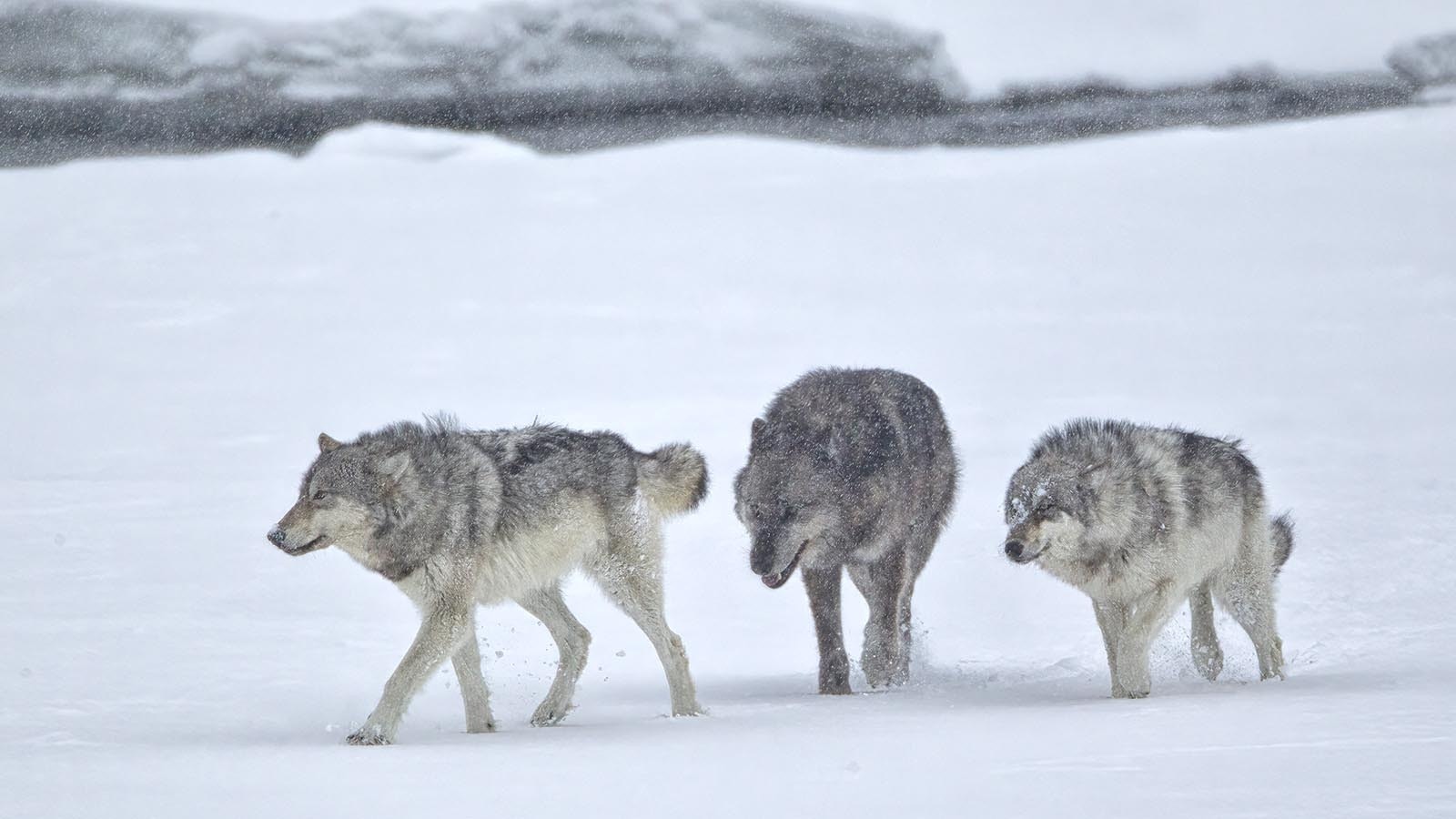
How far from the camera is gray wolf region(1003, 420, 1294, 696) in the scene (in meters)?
6.21

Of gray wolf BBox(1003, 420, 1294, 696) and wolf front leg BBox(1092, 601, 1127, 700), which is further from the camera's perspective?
wolf front leg BBox(1092, 601, 1127, 700)

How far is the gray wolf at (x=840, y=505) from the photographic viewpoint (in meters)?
7.10

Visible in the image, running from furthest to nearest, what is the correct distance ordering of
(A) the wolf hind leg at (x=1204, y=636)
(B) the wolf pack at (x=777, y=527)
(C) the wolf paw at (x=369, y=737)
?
1. (A) the wolf hind leg at (x=1204, y=636)
2. (B) the wolf pack at (x=777, y=527)
3. (C) the wolf paw at (x=369, y=737)

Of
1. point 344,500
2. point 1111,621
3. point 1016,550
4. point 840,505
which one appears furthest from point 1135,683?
point 344,500

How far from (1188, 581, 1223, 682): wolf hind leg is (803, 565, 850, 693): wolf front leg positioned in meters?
1.73

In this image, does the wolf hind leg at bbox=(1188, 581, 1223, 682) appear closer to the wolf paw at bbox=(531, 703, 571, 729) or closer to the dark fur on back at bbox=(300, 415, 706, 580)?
the dark fur on back at bbox=(300, 415, 706, 580)

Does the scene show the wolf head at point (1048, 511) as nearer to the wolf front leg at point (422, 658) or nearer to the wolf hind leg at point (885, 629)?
the wolf hind leg at point (885, 629)

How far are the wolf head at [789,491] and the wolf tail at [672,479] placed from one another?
408mm

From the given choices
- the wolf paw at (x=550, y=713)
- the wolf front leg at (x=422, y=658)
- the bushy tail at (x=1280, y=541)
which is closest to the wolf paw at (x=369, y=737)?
the wolf front leg at (x=422, y=658)

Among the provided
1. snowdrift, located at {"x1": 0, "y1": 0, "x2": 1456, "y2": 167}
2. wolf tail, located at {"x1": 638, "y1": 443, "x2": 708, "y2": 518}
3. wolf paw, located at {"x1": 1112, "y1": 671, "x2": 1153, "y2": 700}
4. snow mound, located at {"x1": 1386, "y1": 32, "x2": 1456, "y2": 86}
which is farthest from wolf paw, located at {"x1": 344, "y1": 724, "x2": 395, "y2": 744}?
snow mound, located at {"x1": 1386, "y1": 32, "x2": 1456, "y2": 86}

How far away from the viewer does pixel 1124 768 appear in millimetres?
4020

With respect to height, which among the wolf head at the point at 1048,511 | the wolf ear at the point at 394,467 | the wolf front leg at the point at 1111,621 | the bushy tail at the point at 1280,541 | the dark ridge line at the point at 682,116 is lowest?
the wolf front leg at the point at 1111,621

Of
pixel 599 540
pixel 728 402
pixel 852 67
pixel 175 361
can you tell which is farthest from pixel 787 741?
pixel 852 67

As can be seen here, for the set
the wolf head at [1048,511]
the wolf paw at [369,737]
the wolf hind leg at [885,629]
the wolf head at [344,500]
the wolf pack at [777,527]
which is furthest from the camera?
the wolf hind leg at [885,629]
